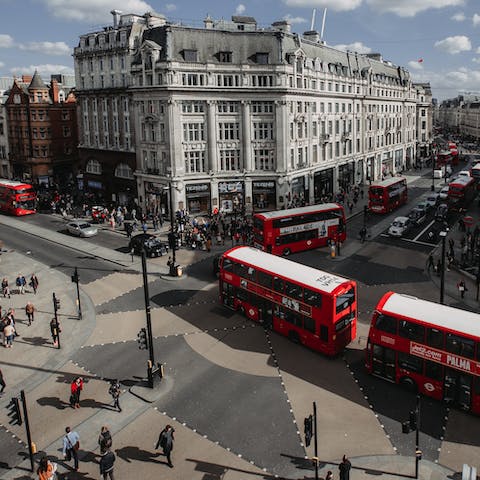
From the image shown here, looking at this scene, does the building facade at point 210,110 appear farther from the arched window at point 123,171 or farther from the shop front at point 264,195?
the arched window at point 123,171

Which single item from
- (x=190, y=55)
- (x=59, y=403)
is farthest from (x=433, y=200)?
(x=59, y=403)

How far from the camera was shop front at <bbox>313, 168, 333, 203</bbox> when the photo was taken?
69250 millimetres

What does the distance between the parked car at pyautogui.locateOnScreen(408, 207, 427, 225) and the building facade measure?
45.8 ft

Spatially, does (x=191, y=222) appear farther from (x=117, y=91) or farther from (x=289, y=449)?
(x=289, y=449)

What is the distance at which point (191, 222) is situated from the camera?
57.7 meters

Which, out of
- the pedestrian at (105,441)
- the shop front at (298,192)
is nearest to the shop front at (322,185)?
the shop front at (298,192)

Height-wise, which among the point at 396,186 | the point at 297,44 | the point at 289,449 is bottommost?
the point at 289,449

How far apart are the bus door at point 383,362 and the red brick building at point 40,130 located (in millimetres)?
71075

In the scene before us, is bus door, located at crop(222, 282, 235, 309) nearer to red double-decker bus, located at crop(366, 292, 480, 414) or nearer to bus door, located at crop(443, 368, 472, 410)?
red double-decker bus, located at crop(366, 292, 480, 414)

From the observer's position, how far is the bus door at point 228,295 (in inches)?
1240

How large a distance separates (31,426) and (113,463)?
5.54 metres

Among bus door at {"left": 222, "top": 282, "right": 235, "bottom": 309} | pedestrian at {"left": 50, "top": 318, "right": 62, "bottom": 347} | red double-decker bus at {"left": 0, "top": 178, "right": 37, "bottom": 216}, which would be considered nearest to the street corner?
pedestrian at {"left": 50, "top": 318, "right": 62, "bottom": 347}

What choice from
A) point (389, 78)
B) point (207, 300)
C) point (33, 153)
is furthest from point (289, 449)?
point (389, 78)

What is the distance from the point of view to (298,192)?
2562 inches
